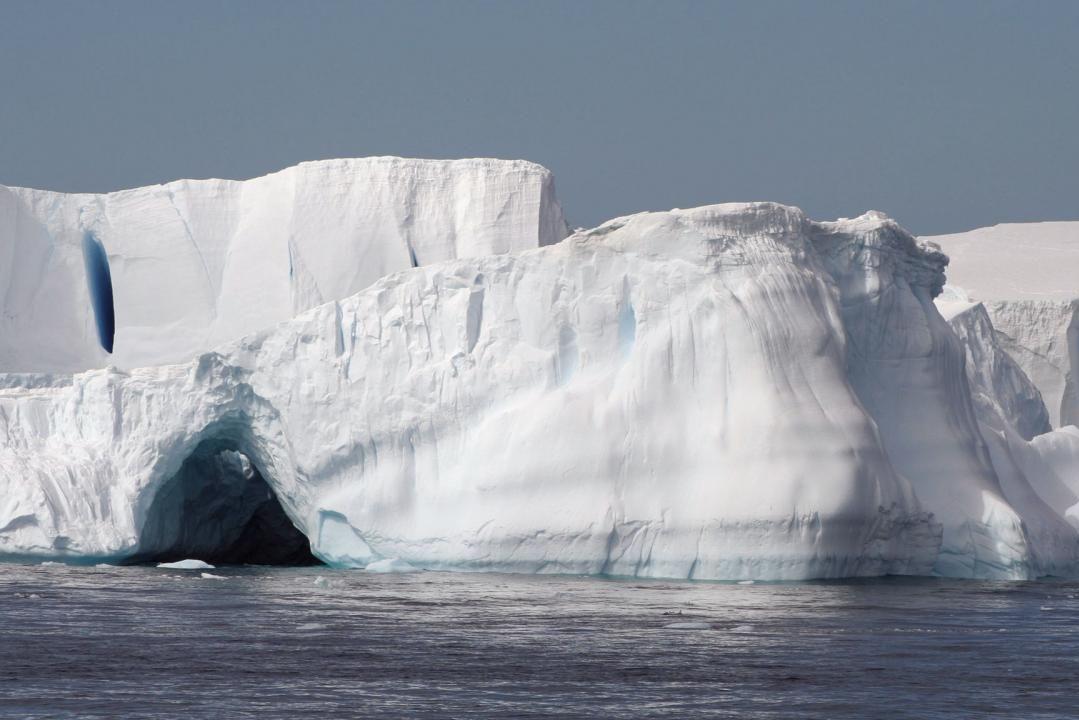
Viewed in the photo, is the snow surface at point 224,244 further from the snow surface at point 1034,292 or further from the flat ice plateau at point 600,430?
the snow surface at point 1034,292

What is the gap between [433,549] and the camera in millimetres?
20594

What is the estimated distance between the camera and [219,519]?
981 inches

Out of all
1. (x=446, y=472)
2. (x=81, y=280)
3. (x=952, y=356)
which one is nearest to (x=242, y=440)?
(x=446, y=472)

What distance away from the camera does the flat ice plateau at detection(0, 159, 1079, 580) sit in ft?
63.6

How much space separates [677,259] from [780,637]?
24.2 feet

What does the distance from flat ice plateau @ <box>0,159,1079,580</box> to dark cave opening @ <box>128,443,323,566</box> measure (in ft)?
0.20

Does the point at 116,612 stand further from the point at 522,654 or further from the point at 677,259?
the point at 677,259

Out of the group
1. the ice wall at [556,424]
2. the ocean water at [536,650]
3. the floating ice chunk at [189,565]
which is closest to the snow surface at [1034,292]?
the ice wall at [556,424]

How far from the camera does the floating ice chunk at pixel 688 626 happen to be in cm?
1455

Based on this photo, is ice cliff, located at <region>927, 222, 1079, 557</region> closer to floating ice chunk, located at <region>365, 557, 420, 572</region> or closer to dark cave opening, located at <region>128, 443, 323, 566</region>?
floating ice chunk, located at <region>365, 557, 420, 572</region>

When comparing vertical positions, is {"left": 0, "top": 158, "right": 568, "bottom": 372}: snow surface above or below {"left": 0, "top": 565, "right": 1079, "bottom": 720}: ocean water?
above

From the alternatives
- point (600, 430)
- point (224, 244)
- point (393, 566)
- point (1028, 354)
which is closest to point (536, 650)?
point (600, 430)

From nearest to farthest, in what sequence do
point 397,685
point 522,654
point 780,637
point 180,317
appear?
point 397,685
point 522,654
point 780,637
point 180,317

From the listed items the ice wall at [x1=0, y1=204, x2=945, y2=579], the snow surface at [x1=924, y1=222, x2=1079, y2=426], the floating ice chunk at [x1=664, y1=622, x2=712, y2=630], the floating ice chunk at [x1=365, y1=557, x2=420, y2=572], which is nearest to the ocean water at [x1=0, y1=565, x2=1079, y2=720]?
the floating ice chunk at [x1=664, y1=622, x2=712, y2=630]
